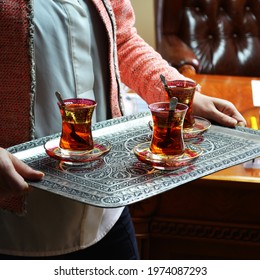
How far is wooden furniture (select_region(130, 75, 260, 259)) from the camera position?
56.5 inches

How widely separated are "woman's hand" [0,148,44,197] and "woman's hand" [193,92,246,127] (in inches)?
15.1

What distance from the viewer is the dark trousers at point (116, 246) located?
104cm

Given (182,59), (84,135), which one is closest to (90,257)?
(84,135)

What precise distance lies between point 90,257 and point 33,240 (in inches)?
4.5

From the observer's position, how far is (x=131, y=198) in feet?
2.49

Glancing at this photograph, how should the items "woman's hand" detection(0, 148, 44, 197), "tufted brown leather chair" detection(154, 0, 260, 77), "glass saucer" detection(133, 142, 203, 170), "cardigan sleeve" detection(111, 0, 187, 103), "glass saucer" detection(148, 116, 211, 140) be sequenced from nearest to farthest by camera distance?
"woman's hand" detection(0, 148, 44, 197)
"glass saucer" detection(133, 142, 203, 170)
"glass saucer" detection(148, 116, 211, 140)
"cardigan sleeve" detection(111, 0, 187, 103)
"tufted brown leather chair" detection(154, 0, 260, 77)

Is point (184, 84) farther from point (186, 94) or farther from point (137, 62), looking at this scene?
point (137, 62)

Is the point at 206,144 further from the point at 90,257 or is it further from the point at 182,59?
the point at 182,59

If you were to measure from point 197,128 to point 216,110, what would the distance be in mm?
67

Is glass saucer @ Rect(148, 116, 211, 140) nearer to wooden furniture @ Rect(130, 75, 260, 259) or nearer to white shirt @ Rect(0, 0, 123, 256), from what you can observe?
white shirt @ Rect(0, 0, 123, 256)

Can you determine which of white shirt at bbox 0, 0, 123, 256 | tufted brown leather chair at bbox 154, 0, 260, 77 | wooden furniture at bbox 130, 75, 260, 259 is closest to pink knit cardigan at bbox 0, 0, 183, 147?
white shirt at bbox 0, 0, 123, 256

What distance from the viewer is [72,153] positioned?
0.88 metres

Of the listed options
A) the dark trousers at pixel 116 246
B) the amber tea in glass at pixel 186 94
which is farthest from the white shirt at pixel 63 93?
the amber tea in glass at pixel 186 94

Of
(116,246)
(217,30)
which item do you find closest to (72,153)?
(116,246)
